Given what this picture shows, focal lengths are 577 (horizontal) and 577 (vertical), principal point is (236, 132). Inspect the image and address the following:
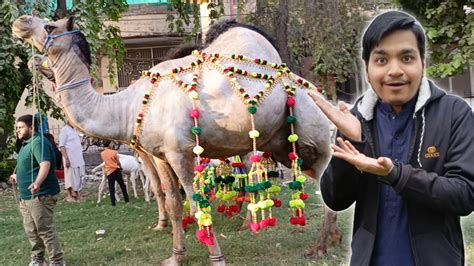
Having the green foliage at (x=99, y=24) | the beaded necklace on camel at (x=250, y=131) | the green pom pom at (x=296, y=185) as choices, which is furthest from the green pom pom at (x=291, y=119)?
the green foliage at (x=99, y=24)

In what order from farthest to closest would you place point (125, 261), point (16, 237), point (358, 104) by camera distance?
point (16, 237) < point (125, 261) < point (358, 104)

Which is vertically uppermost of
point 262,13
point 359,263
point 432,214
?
point 262,13

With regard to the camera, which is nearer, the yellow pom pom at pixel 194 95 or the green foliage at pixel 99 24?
the yellow pom pom at pixel 194 95

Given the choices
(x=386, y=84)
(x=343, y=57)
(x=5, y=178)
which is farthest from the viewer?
(x=343, y=57)

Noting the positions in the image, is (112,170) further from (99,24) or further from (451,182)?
(451,182)

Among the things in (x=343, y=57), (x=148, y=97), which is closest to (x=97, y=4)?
(x=148, y=97)

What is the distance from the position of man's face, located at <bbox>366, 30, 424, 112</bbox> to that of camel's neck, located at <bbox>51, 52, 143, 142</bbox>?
3.42m

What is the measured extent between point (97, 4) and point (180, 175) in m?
4.93

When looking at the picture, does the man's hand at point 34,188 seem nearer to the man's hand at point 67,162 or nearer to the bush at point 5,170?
the man's hand at point 67,162

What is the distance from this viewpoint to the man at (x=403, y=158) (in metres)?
1.65

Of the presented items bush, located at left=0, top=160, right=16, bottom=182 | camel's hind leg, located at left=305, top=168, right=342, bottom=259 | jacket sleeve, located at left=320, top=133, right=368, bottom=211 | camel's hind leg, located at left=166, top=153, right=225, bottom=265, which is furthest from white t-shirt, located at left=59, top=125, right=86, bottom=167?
jacket sleeve, located at left=320, top=133, right=368, bottom=211

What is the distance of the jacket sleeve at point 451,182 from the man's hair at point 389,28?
0.29m

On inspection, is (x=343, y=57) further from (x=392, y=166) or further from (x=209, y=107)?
(x=392, y=166)

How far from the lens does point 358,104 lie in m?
1.91
